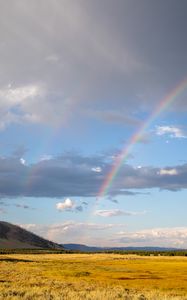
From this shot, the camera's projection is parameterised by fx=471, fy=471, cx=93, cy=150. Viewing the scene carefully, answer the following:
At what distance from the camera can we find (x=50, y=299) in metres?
30.8

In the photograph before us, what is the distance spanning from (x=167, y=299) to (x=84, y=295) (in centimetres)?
600

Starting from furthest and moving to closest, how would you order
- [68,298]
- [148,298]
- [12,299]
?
[148,298] < [68,298] < [12,299]

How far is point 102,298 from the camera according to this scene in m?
32.6

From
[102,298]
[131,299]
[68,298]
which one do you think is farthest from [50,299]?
[131,299]

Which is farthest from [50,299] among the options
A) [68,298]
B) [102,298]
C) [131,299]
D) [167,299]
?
[167,299]

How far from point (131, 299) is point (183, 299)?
12.4ft

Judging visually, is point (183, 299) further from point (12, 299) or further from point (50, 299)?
point (12, 299)

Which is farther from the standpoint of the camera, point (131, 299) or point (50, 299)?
point (131, 299)

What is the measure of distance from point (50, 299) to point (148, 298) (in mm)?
7701

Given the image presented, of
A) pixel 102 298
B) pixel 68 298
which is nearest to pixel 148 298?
pixel 102 298

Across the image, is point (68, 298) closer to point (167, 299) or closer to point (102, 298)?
point (102, 298)

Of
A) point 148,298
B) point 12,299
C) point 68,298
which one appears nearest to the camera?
point 12,299

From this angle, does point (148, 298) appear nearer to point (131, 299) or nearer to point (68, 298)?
point (131, 299)

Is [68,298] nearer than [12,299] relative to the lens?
No
